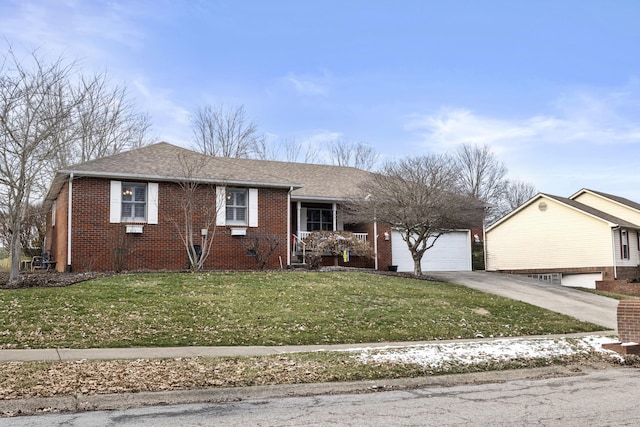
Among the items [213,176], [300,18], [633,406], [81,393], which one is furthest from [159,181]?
[633,406]

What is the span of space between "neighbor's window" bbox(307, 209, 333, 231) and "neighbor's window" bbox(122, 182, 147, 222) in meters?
7.85

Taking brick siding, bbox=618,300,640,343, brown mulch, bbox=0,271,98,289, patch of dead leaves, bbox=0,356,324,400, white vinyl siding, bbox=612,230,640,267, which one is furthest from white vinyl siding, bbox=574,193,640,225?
patch of dead leaves, bbox=0,356,324,400

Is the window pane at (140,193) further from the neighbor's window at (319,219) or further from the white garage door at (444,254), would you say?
the white garage door at (444,254)

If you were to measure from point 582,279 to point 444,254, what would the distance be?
660 centimetres

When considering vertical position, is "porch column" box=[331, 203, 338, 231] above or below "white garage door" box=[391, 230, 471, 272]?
above

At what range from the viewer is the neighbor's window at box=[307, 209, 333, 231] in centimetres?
2569

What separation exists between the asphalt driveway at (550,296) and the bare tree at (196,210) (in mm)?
8973

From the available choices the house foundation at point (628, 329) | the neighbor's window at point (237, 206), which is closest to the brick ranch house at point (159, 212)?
the neighbor's window at point (237, 206)

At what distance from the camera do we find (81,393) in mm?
7070

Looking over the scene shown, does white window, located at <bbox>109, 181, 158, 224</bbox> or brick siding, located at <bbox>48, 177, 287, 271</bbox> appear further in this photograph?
white window, located at <bbox>109, 181, 158, 224</bbox>

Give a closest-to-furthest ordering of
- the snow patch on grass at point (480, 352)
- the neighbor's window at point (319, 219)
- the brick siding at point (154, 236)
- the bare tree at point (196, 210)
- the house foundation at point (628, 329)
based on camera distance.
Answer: the snow patch on grass at point (480, 352), the house foundation at point (628, 329), the brick siding at point (154, 236), the bare tree at point (196, 210), the neighbor's window at point (319, 219)

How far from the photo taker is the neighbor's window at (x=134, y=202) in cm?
1986

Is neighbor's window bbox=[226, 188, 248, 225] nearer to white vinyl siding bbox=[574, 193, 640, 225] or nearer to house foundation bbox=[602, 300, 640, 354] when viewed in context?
house foundation bbox=[602, 300, 640, 354]

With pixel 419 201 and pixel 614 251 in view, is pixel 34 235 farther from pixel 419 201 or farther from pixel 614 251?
pixel 614 251
